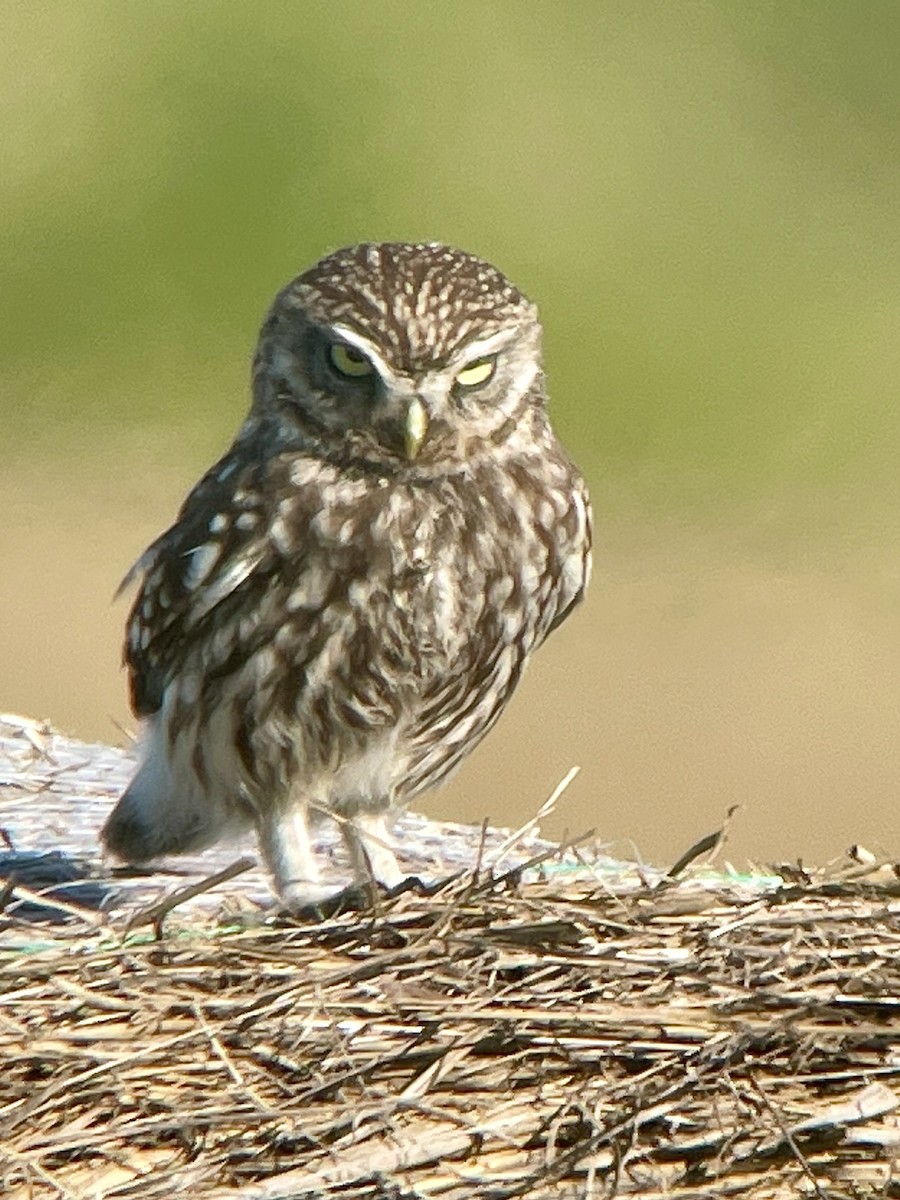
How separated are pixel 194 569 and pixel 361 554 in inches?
12.5

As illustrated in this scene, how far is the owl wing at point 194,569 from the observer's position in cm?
485

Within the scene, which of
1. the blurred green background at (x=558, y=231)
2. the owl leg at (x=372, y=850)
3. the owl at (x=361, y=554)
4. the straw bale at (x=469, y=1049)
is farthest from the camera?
the blurred green background at (x=558, y=231)

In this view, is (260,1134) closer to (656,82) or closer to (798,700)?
(798,700)

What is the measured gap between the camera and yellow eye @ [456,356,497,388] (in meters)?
4.83

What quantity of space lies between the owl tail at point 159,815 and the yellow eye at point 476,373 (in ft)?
3.13

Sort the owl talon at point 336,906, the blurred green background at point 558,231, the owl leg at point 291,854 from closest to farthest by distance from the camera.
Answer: the owl talon at point 336,906, the owl leg at point 291,854, the blurred green background at point 558,231

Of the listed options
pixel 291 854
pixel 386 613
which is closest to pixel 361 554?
pixel 386 613

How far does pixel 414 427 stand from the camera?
470 centimetres

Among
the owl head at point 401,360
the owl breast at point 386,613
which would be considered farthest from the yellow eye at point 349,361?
the owl breast at point 386,613

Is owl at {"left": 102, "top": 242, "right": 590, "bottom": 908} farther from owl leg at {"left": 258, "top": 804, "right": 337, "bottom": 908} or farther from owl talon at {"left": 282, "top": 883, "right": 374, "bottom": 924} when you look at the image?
owl talon at {"left": 282, "top": 883, "right": 374, "bottom": 924}

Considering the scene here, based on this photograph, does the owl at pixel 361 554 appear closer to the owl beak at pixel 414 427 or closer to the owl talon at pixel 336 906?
the owl beak at pixel 414 427

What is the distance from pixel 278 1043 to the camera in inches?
149

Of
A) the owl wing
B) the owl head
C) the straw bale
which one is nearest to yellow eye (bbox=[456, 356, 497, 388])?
the owl head

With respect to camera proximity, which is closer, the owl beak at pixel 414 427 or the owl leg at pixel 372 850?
the owl beak at pixel 414 427
